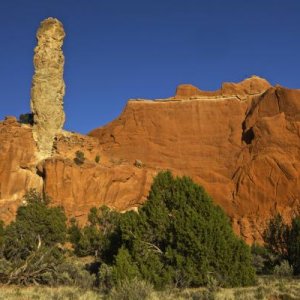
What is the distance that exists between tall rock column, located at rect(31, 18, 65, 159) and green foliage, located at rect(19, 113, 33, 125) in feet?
10.9

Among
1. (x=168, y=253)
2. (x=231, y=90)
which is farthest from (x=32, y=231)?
(x=231, y=90)

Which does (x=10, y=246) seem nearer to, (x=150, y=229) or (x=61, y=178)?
(x=150, y=229)

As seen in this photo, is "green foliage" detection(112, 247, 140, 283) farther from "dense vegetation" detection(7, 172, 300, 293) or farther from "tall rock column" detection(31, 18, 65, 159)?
"tall rock column" detection(31, 18, 65, 159)

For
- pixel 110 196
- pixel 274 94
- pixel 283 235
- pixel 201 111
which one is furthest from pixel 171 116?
pixel 283 235

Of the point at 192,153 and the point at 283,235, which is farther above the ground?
the point at 192,153

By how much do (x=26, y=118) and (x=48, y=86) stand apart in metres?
6.60

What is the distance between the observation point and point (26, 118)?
2242 inches

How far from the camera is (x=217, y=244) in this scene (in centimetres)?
→ 1772

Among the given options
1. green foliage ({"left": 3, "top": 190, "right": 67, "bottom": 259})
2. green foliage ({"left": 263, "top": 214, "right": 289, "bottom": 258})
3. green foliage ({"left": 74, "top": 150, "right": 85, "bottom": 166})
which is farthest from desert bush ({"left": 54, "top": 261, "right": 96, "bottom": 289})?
green foliage ({"left": 74, "top": 150, "right": 85, "bottom": 166})

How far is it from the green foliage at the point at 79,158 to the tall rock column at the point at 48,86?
10.0ft

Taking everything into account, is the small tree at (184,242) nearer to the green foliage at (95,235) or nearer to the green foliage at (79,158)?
Result: the green foliage at (95,235)

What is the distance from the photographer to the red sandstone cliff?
4959cm

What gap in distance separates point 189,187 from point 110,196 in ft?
107

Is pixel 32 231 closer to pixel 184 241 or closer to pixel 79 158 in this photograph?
pixel 184 241
